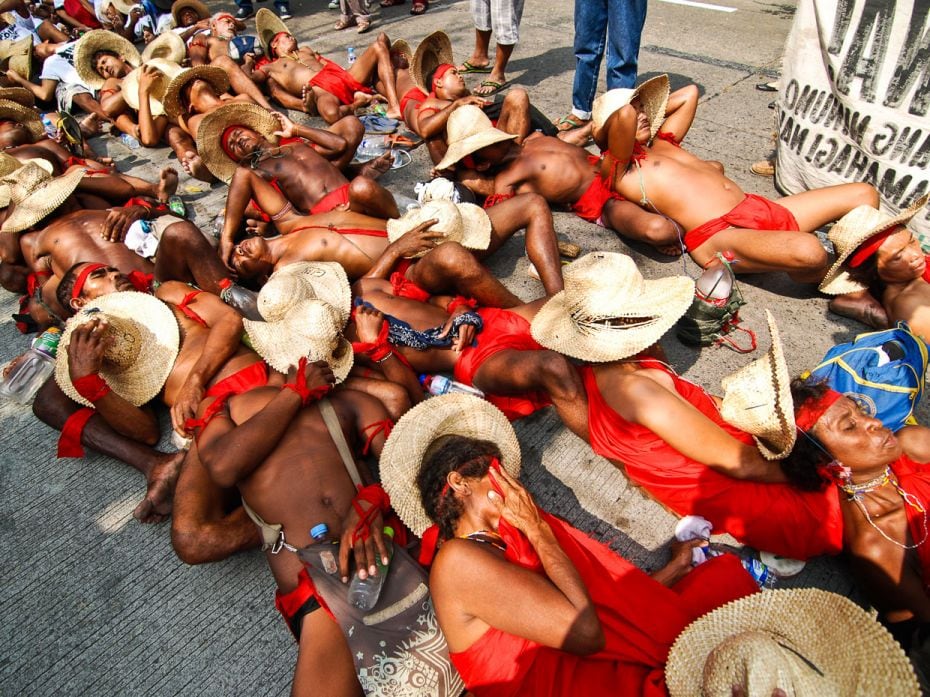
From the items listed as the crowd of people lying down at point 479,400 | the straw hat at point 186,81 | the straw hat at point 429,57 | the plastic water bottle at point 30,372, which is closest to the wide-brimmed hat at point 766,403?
the crowd of people lying down at point 479,400

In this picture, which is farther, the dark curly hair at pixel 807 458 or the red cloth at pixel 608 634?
the dark curly hair at pixel 807 458

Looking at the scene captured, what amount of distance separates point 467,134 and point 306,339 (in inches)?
84.9

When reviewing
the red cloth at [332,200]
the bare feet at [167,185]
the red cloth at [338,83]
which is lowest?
the bare feet at [167,185]

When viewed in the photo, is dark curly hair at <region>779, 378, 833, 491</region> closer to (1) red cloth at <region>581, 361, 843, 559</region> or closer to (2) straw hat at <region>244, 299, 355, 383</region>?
(1) red cloth at <region>581, 361, 843, 559</region>

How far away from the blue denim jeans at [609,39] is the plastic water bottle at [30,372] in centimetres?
440

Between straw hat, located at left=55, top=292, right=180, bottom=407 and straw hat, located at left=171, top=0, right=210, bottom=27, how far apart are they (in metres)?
6.52

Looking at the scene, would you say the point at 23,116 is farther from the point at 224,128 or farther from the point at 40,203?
the point at 224,128

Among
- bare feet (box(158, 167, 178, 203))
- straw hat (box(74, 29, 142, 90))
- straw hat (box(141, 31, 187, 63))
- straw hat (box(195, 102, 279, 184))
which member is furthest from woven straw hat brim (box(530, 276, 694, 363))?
straw hat (box(74, 29, 142, 90))

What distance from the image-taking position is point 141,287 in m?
3.33

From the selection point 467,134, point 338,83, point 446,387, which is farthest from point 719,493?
point 338,83

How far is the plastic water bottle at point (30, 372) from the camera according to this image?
324 cm

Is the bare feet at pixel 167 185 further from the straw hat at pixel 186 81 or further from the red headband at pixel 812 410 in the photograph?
the red headband at pixel 812 410

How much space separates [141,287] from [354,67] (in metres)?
3.85

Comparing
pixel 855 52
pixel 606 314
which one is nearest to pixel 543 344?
pixel 606 314
